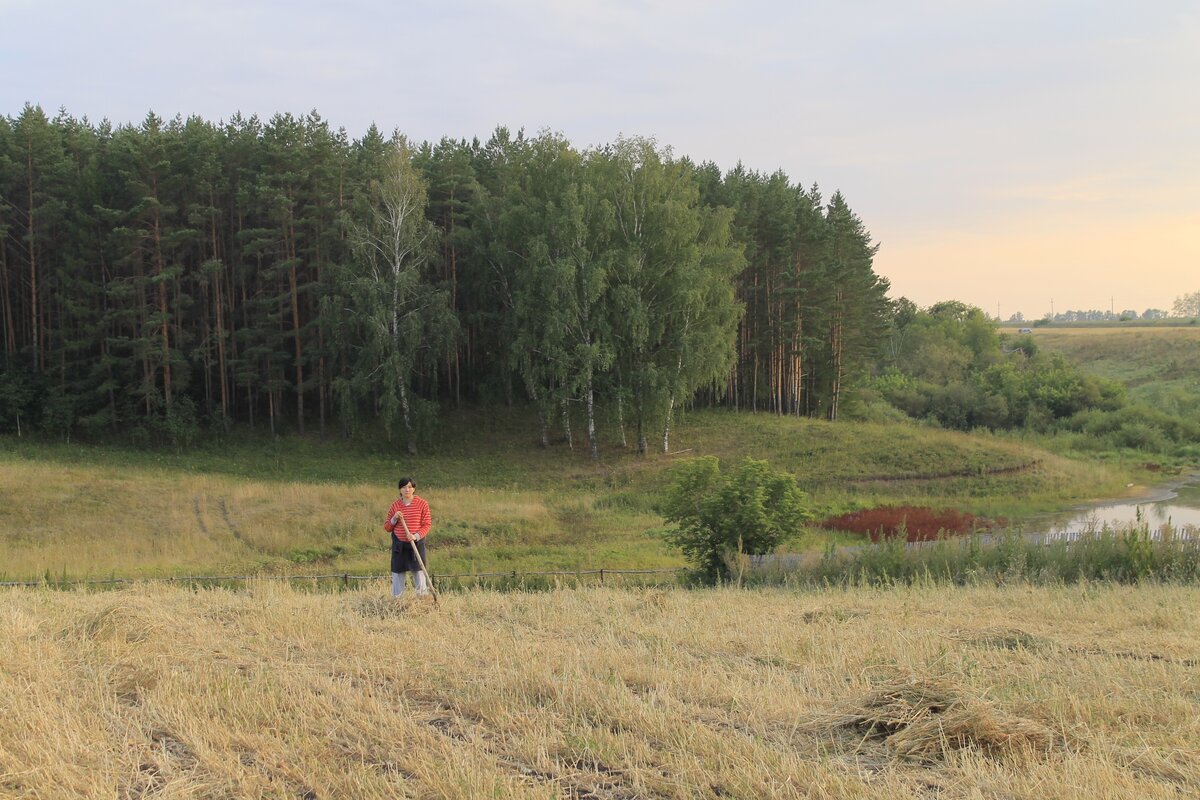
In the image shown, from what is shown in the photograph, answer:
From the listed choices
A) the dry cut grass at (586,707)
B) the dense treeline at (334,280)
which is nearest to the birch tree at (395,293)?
the dense treeline at (334,280)

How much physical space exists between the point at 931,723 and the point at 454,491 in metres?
30.5

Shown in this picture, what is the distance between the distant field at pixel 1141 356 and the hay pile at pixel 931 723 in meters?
85.4

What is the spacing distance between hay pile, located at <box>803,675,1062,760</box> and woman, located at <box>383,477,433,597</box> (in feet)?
23.6

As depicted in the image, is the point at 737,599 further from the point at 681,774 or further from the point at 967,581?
the point at 681,774

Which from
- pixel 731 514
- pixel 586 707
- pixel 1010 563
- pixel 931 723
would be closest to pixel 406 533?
pixel 586 707

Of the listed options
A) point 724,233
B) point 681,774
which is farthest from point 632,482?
point 681,774

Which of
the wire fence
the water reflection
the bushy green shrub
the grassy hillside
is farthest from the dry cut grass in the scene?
the water reflection

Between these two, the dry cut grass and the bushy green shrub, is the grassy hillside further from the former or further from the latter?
the dry cut grass

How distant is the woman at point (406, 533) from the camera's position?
38.8 ft

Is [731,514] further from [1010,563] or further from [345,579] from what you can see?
[345,579]

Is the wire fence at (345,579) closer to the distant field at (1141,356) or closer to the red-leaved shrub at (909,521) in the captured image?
the red-leaved shrub at (909,521)

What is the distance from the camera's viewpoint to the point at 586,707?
20.7ft

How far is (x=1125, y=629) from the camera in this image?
387 inches

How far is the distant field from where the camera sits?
289ft
